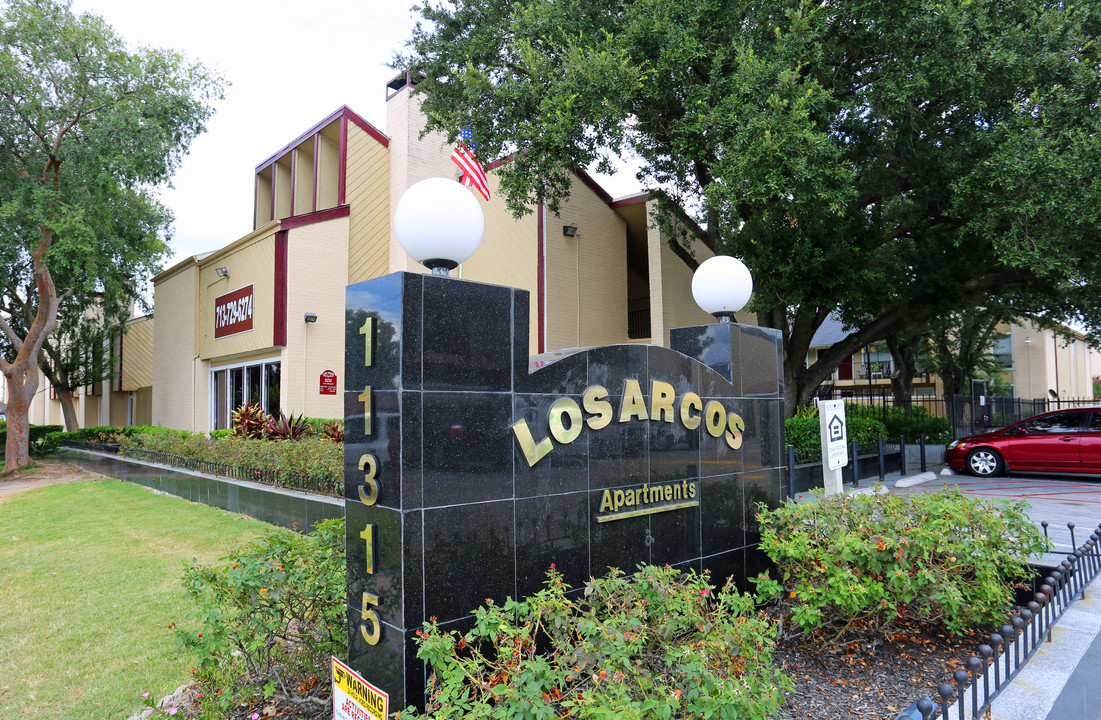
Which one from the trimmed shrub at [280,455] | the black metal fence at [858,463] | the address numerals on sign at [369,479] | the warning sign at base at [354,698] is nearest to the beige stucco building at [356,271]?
the trimmed shrub at [280,455]

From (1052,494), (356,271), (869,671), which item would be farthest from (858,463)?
(356,271)

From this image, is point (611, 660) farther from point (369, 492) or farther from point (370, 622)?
point (369, 492)

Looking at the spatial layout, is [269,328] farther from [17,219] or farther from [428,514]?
[428,514]

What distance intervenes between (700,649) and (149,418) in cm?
2918

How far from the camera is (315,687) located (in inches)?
165

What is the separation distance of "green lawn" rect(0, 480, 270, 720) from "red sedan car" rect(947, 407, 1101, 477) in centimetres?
1441

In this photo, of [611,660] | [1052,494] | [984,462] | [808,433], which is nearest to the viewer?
[611,660]

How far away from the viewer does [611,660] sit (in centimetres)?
288

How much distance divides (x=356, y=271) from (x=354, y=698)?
1456 cm

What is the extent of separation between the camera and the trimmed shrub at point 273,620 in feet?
12.4

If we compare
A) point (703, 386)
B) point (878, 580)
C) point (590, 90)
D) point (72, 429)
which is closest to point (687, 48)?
point (590, 90)

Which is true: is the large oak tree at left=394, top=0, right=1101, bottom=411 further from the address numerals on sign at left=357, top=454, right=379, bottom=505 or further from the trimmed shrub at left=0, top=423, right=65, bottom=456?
the trimmed shrub at left=0, top=423, right=65, bottom=456

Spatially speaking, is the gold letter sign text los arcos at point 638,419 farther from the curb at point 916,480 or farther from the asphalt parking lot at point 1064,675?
the curb at point 916,480

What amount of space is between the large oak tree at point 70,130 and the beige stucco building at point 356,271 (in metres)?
3.16
